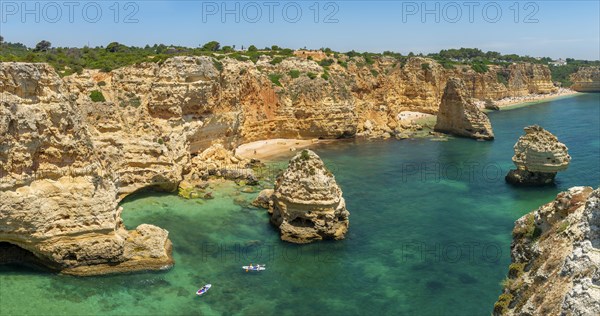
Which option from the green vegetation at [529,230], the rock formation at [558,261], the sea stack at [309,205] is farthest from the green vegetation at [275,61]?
the green vegetation at [529,230]

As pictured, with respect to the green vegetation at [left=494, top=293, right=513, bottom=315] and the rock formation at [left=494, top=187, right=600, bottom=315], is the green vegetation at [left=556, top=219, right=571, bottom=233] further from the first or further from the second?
the green vegetation at [left=494, top=293, right=513, bottom=315]

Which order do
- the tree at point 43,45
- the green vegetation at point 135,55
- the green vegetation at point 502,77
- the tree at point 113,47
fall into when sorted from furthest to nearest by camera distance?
the green vegetation at point 502,77
the tree at point 43,45
the tree at point 113,47
the green vegetation at point 135,55

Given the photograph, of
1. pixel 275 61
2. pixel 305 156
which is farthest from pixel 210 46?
pixel 305 156

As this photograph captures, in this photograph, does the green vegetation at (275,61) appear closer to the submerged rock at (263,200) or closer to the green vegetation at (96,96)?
the green vegetation at (96,96)

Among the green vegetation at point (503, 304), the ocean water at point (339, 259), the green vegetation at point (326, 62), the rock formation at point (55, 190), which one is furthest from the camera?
the green vegetation at point (326, 62)

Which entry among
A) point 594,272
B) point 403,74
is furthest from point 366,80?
point 594,272

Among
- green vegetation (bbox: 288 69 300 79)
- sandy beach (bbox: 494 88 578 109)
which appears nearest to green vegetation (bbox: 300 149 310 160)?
green vegetation (bbox: 288 69 300 79)

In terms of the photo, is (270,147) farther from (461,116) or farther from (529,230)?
(529,230)
